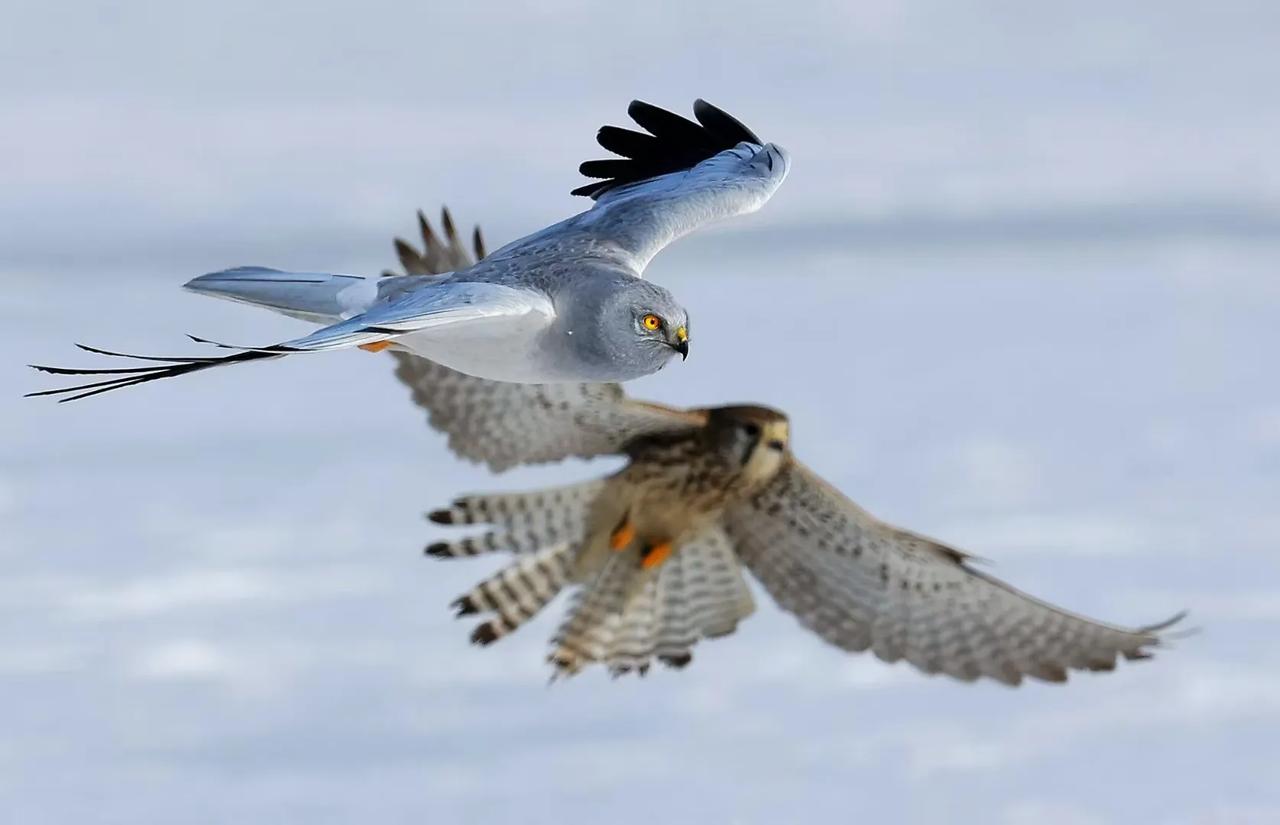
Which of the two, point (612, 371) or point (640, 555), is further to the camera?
point (640, 555)

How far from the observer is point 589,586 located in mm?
8930

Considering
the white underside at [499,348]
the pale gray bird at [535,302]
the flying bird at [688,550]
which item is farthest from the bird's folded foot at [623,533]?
the white underside at [499,348]

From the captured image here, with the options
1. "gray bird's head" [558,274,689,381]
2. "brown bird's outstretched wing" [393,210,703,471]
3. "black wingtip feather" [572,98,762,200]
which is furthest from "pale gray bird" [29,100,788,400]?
"brown bird's outstretched wing" [393,210,703,471]

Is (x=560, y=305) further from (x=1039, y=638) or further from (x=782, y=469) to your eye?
(x=1039, y=638)

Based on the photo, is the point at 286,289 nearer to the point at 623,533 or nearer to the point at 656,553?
the point at 623,533

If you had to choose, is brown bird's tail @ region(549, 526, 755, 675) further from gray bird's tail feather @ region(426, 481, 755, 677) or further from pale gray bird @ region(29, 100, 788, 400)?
pale gray bird @ region(29, 100, 788, 400)

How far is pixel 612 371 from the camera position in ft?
18.7

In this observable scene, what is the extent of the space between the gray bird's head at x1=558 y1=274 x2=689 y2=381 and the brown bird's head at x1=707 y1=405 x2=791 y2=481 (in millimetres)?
2627

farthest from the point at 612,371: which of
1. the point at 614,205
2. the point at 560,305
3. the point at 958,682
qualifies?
the point at 958,682

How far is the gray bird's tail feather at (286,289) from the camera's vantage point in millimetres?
6230

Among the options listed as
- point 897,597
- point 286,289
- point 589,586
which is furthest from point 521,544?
point 286,289

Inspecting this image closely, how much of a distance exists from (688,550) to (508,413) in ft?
3.20

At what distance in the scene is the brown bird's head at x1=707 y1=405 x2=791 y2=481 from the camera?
834 cm

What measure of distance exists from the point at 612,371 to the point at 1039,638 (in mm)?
3526
